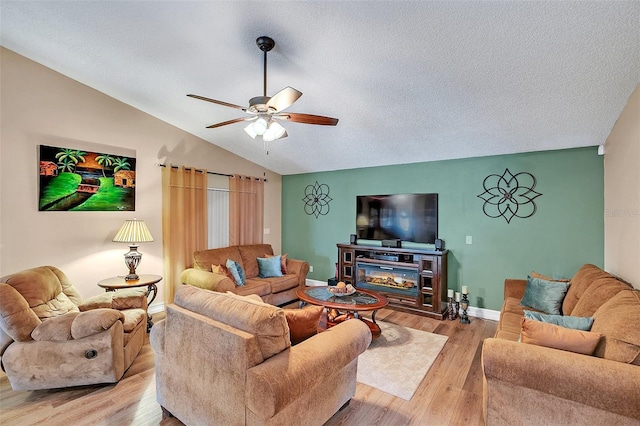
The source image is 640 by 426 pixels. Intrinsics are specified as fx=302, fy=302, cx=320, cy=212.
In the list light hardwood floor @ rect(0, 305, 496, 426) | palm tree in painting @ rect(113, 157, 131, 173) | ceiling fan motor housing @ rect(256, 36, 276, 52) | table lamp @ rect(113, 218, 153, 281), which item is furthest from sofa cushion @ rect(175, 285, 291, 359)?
palm tree in painting @ rect(113, 157, 131, 173)

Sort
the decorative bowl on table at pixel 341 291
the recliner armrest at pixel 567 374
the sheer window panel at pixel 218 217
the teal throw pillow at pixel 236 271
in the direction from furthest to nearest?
the sheer window panel at pixel 218 217, the teal throw pillow at pixel 236 271, the decorative bowl on table at pixel 341 291, the recliner armrest at pixel 567 374

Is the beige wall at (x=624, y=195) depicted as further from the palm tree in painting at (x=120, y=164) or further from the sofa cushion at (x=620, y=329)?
the palm tree in painting at (x=120, y=164)

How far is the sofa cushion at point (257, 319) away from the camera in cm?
168

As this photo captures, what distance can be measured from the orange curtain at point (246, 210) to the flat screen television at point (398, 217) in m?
1.92

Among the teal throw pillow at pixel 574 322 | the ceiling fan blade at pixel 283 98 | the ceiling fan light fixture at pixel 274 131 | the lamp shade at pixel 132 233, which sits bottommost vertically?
the teal throw pillow at pixel 574 322

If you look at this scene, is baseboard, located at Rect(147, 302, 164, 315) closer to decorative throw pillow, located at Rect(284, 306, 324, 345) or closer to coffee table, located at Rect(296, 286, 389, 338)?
coffee table, located at Rect(296, 286, 389, 338)

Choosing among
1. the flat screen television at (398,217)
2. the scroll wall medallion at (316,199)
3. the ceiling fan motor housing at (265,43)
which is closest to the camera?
the ceiling fan motor housing at (265,43)

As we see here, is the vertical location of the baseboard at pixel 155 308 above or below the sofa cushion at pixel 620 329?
below

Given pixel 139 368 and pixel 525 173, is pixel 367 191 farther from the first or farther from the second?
pixel 139 368

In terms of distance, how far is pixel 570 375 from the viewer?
5.20 feet

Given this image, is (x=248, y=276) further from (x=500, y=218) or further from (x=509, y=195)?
(x=509, y=195)

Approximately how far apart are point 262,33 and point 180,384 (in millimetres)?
2697

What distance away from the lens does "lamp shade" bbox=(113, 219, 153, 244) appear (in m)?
3.68

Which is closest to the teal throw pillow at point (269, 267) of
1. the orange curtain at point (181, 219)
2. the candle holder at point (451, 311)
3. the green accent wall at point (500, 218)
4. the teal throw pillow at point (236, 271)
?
the teal throw pillow at point (236, 271)
